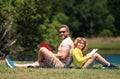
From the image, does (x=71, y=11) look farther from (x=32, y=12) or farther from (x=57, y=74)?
(x=57, y=74)

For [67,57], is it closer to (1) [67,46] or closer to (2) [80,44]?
(1) [67,46]

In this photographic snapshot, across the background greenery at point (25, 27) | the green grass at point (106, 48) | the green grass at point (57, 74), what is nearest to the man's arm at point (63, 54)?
the green grass at point (57, 74)

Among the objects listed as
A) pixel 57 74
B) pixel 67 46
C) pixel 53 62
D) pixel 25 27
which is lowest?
pixel 57 74

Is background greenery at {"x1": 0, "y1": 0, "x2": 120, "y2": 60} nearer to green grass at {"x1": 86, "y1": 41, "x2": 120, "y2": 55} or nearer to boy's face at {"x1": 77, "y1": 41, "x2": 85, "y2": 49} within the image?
boy's face at {"x1": 77, "y1": 41, "x2": 85, "y2": 49}

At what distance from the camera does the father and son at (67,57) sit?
11.9 meters

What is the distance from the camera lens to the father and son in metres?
11.9

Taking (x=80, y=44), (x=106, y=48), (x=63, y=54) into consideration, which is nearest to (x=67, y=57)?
(x=63, y=54)

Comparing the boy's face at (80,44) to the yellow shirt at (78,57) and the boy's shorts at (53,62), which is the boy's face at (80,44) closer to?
the yellow shirt at (78,57)

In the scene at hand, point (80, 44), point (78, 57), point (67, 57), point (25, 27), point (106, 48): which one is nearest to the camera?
point (78, 57)

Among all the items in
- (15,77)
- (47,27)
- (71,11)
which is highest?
(71,11)

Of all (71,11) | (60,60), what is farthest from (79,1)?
(60,60)

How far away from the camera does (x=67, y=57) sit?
12172mm

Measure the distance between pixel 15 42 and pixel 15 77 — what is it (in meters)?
13.4

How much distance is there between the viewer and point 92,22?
76.6 meters
